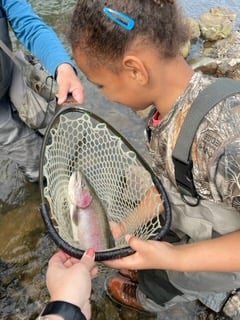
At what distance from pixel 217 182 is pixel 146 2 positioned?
78 cm

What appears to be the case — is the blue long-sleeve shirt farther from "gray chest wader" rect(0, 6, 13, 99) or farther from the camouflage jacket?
the camouflage jacket

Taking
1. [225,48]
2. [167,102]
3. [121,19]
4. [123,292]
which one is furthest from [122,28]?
[225,48]

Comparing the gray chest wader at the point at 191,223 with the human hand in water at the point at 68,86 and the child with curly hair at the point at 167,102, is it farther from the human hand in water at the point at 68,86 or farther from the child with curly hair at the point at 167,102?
the human hand in water at the point at 68,86

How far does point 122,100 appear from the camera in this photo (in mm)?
2072

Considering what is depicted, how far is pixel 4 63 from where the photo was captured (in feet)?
10.1

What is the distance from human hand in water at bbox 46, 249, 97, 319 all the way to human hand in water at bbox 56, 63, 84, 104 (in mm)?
990

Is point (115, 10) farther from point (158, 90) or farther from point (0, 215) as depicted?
point (0, 215)

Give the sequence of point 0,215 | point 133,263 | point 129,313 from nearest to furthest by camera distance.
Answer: point 133,263
point 129,313
point 0,215

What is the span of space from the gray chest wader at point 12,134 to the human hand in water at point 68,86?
54 centimetres

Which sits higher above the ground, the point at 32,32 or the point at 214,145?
the point at 214,145

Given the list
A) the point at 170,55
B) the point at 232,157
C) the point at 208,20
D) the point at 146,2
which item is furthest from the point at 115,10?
the point at 208,20

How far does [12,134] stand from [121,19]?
1.87 metres

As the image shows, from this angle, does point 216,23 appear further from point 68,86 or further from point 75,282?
point 75,282

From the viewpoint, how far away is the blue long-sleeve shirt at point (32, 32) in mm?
2996
